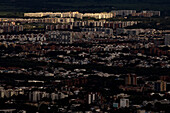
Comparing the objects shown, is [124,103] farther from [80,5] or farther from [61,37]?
[80,5]

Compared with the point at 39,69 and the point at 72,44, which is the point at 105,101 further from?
the point at 72,44

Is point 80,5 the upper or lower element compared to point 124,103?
upper

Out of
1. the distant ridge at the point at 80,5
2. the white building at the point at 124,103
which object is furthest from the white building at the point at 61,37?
the white building at the point at 124,103

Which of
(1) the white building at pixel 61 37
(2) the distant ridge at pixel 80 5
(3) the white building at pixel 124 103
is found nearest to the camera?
(3) the white building at pixel 124 103

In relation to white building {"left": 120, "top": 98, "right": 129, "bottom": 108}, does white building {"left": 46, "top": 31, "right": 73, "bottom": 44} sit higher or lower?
higher

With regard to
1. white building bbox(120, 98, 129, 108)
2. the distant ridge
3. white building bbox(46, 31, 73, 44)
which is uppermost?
the distant ridge

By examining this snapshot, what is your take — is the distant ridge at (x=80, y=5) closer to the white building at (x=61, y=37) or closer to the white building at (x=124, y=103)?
the white building at (x=61, y=37)

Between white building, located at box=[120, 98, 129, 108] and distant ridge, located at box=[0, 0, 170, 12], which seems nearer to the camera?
white building, located at box=[120, 98, 129, 108]

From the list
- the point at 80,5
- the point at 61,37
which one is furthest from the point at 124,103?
the point at 80,5

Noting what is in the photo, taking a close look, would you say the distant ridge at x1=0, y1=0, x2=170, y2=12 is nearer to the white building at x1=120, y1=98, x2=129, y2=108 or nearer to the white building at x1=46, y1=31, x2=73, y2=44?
the white building at x1=46, y1=31, x2=73, y2=44

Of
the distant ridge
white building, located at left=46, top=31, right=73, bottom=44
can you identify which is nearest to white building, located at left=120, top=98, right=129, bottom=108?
Answer: white building, located at left=46, top=31, right=73, bottom=44

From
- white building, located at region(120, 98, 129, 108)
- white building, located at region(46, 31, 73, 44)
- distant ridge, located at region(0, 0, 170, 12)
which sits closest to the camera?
white building, located at region(120, 98, 129, 108)
